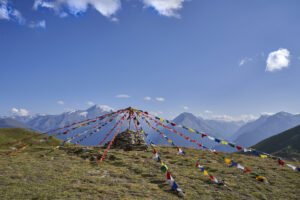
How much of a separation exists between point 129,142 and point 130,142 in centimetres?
16

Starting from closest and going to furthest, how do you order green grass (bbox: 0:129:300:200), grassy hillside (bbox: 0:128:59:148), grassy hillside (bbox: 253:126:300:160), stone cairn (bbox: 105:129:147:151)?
1. green grass (bbox: 0:129:300:200)
2. stone cairn (bbox: 105:129:147:151)
3. grassy hillside (bbox: 0:128:59:148)
4. grassy hillside (bbox: 253:126:300:160)

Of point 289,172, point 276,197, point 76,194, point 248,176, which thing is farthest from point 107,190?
point 289,172

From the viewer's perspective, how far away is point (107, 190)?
11.3m

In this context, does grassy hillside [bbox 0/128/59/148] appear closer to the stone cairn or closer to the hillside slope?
the stone cairn

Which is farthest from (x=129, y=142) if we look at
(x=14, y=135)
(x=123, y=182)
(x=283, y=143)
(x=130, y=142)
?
(x=283, y=143)

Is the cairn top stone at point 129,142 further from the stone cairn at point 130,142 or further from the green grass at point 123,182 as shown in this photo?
the green grass at point 123,182

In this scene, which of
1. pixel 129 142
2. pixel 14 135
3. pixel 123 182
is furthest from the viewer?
pixel 14 135

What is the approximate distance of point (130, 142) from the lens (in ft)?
86.7

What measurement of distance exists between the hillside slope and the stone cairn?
6751 millimetres

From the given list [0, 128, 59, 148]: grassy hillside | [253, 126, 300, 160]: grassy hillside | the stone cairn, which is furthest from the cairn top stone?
[253, 126, 300, 160]: grassy hillside

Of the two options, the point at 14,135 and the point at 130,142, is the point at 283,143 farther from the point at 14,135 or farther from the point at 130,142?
the point at 14,135

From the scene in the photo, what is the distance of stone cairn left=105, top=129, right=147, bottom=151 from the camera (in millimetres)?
25953

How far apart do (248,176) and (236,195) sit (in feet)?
19.2

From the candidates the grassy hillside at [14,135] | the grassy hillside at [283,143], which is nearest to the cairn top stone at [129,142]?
the grassy hillside at [14,135]
